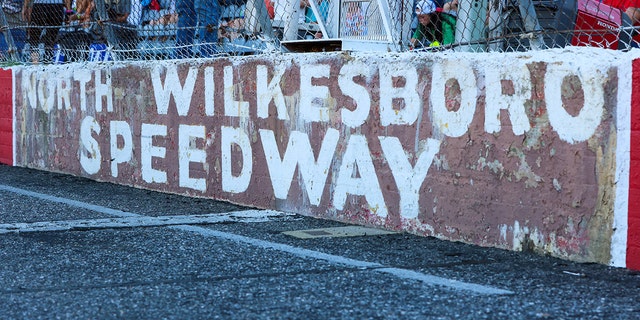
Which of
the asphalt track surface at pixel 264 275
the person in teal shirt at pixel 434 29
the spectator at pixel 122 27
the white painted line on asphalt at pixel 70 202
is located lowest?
the asphalt track surface at pixel 264 275

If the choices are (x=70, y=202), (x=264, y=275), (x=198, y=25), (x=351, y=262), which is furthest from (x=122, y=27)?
(x=264, y=275)

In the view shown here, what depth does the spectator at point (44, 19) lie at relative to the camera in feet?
37.5

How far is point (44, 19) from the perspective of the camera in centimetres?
1170

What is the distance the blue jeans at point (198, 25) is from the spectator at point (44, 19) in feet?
8.16

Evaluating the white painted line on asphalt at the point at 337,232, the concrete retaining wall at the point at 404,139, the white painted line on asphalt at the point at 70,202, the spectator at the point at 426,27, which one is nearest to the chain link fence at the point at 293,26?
the spectator at the point at 426,27

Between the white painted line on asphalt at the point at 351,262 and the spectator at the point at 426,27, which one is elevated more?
the spectator at the point at 426,27

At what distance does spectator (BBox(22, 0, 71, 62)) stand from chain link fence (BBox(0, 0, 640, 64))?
15mm

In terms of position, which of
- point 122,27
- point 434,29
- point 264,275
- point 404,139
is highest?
point 122,27

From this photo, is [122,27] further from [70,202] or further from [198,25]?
[70,202]

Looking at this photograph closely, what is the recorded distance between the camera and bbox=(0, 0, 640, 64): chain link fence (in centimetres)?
663

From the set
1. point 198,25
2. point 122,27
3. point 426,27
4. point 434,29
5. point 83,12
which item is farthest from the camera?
point 83,12

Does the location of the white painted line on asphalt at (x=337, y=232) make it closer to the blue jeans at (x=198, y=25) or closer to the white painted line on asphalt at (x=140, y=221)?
the white painted line on asphalt at (x=140, y=221)

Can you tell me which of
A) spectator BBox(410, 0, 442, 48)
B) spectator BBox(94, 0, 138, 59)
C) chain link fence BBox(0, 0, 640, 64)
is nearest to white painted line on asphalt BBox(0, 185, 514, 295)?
chain link fence BBox(0, 0, 640, 64)

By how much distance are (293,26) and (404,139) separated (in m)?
1.92
